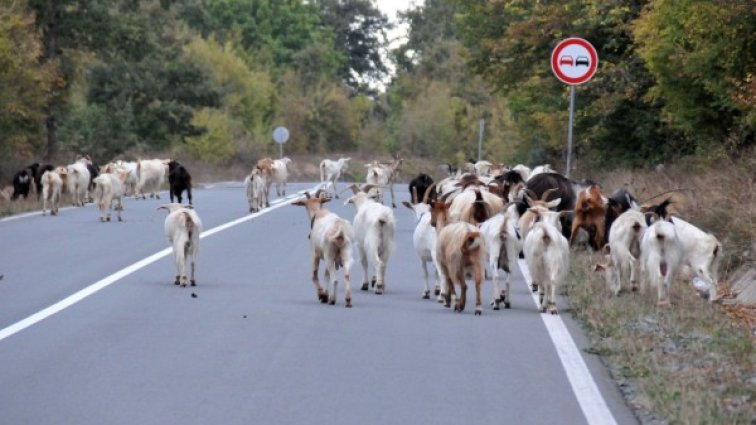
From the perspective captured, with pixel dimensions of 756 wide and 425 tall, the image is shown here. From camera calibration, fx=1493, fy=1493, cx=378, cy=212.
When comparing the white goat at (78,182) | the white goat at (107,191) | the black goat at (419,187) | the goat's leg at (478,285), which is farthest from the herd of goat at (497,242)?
the white goat at (78,182)

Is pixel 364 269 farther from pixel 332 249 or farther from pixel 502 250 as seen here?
pixel 502 250

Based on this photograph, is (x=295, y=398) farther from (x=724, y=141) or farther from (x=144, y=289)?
(x=724, y=141)

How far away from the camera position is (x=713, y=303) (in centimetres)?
1584

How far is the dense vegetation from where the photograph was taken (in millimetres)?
27406

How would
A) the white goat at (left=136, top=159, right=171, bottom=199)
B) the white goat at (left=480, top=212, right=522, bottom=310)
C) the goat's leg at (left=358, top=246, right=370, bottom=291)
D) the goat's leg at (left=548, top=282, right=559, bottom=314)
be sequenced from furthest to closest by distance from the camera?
the white goat at (left=136, top=159, right=171, bottom=199) → the goat's leg at (left=358, top=246, right=370, bottom=291) → the white goat at (left=480, top=212, right=522, bottom=310) → the goat's leg at (left=548, top=282, right=559, bottom=314)

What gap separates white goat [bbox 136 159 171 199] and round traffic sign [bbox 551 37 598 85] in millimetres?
18703

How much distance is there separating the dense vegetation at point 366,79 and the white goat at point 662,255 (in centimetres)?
612

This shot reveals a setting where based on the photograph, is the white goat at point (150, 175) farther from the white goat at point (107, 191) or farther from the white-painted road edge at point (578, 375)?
the white-painted road edge at point (578, 375)

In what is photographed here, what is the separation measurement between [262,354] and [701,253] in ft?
19.8

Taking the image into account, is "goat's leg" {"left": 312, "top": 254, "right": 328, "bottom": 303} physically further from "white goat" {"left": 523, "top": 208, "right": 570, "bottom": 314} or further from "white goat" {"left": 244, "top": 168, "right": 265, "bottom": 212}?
"white goat" {"left": 244, "top": 168, "right": 265, "bottom": 212}

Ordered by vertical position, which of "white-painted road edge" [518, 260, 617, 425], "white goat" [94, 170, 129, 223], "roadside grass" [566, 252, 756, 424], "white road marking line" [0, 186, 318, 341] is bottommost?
"white road marking line" [0, 186, 318, 341]

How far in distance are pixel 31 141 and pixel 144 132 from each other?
502 inches

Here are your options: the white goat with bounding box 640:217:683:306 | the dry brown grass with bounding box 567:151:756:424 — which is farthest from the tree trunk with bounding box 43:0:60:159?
the white goat with bounding box 640:217:683:306

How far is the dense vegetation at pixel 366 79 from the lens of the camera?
89.9 ft
